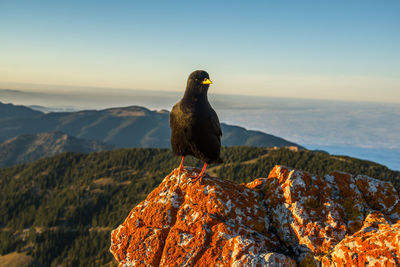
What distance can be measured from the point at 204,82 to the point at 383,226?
863 centimetres

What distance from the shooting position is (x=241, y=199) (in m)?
12.0

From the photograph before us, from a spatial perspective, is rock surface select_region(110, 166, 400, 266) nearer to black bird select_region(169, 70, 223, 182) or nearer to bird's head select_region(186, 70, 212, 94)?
black bird select_region(169, 70, 223, 182)

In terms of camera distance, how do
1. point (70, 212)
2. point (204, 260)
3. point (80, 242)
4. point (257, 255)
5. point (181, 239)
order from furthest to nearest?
point (70, 212) → point (80, 242) → point (181, 239) → point (204, 260) → point (257, 255)

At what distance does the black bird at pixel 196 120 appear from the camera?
11.6 m

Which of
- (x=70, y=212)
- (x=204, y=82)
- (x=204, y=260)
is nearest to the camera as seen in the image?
(x=204, y=260)

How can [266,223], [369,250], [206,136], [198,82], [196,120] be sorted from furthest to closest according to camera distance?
[206,136] → [196,120] → [198,82] → [266,223] → [369,250]

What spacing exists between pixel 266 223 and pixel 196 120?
5.59 m

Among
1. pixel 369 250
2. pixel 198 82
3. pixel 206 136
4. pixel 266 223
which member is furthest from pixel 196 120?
pixel 369 250

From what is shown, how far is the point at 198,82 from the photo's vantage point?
1152 centimetres

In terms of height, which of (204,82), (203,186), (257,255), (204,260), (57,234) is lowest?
(57,234)

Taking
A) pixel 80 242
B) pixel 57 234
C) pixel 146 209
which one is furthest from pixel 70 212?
pixel 146 209

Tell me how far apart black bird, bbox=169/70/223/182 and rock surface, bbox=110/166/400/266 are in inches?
74.5

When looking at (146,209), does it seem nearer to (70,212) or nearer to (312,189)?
(312,189)

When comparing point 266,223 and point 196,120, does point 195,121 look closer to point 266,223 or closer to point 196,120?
point 196,120
